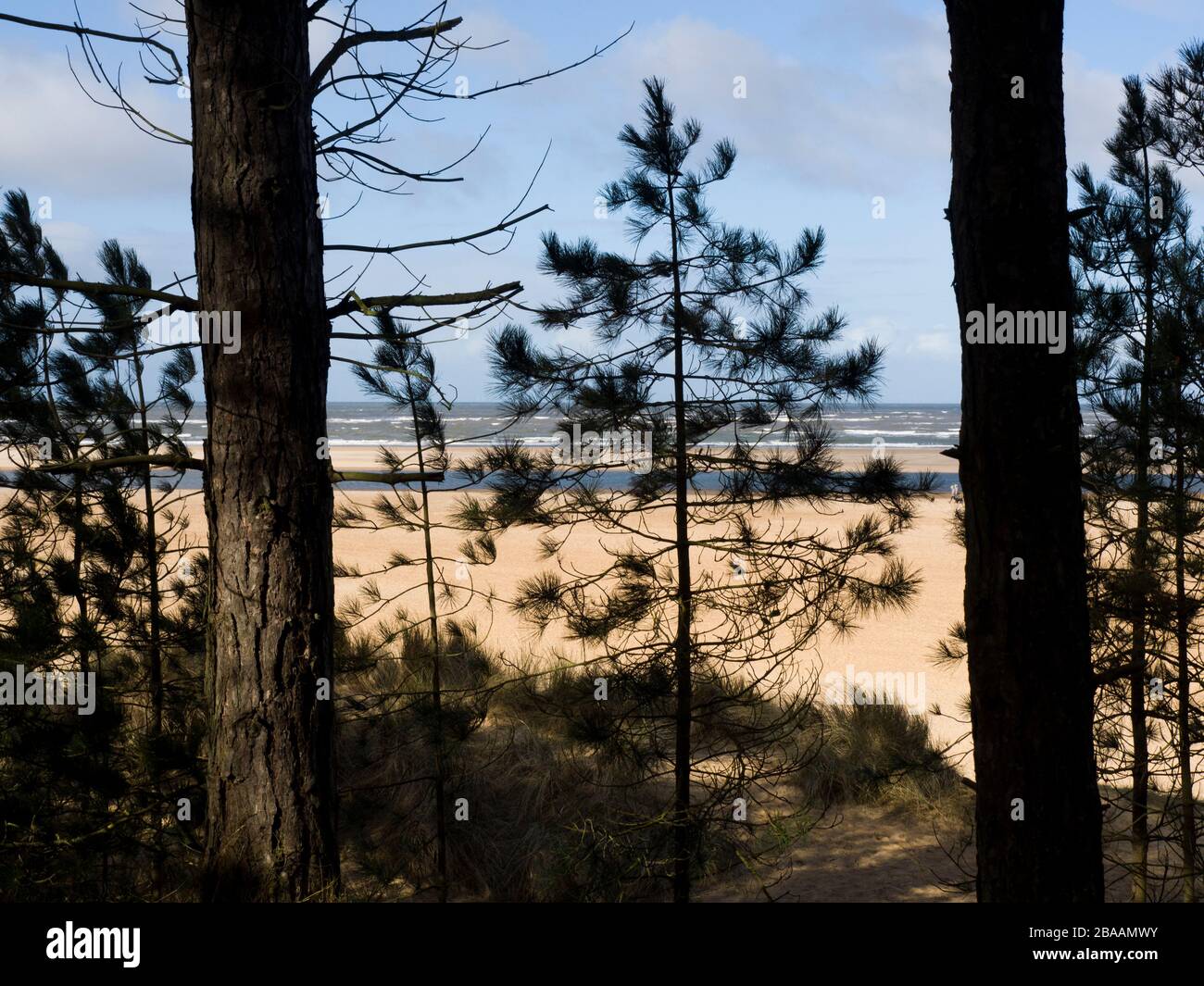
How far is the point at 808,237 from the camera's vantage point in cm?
639

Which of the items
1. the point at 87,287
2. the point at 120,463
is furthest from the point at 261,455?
the point at 87,287

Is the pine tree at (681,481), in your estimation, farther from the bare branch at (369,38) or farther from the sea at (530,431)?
the sea at (530,431)

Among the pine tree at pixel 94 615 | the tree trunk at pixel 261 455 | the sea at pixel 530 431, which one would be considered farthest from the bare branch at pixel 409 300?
the sea at pixel 530 431

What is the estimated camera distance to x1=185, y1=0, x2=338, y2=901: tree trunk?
4035 mm

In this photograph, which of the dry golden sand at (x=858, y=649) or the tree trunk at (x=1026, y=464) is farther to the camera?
the dry golden sand at (x=858, y=649)

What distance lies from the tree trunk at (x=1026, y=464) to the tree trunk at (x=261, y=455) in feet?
8.42

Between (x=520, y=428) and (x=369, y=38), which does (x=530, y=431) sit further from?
(x=369, y=38)

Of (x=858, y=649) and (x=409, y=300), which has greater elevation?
(x=409, y=300)

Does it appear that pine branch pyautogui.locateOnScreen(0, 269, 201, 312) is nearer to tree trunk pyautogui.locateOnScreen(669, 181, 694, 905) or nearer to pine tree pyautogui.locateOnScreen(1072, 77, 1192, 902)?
tree trunk pyautogui.locateOnScreen(669, 181, 694, 905)

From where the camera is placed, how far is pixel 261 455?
4.05m

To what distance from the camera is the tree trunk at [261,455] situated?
404 centimetres

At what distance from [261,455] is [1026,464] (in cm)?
289

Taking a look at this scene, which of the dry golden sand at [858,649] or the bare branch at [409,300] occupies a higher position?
the bare branch at [409,300]
